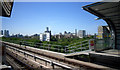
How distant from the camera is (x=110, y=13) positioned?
1033cm

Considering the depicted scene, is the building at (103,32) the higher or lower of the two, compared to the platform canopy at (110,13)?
lower

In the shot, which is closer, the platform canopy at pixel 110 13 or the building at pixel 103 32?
the platform canopy at pixel 110 13

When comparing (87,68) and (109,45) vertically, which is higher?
(109,45)

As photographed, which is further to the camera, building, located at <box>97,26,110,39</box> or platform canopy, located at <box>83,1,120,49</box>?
building, located at <box>97,26,110,39</box>

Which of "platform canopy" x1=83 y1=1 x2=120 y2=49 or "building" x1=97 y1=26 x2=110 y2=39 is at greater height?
"platform canopy" x1=83 y1=1 x2=120 y2=49

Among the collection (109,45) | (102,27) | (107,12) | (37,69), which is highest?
(107,12)


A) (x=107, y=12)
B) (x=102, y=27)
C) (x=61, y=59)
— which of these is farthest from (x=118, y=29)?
(x=61, y=59)

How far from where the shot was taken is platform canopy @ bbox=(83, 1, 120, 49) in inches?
345

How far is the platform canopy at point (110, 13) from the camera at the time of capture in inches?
345

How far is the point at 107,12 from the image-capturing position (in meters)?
10.1

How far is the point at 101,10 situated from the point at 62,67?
259 inches

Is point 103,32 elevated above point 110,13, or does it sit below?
below

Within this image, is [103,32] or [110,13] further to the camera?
[103,32]

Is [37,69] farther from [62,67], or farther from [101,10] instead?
[101,10]
